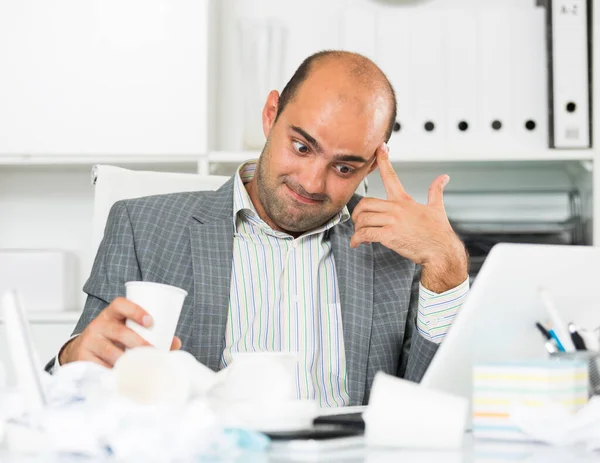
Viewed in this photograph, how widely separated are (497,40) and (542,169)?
17.7 inches

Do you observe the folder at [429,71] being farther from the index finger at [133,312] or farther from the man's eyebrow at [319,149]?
the index finger at [133,312]

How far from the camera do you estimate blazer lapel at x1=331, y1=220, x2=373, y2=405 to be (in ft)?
4.85

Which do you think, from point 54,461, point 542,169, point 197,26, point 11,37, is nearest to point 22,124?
point 11,37

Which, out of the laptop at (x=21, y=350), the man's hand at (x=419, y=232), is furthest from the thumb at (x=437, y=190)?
the laptop at (x=21, y=350)

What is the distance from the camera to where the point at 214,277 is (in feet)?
4.91

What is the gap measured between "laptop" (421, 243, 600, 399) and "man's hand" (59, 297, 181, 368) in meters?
0.29

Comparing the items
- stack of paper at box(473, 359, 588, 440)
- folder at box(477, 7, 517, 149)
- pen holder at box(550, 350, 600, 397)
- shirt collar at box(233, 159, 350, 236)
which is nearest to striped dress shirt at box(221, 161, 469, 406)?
shirt collar at box(233, 159, 350, 236)

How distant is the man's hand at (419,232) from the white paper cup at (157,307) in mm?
626

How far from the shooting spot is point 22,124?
7.22 feet

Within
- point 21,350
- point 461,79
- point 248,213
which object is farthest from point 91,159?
point 21,350

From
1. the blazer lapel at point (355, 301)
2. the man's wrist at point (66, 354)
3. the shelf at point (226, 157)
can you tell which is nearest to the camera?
the man's wrist at point (66, 354)

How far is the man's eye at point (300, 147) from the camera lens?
1533mm

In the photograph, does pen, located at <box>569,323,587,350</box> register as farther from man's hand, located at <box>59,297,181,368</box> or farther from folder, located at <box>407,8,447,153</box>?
folder, located at <box>407,8,447,153</box>

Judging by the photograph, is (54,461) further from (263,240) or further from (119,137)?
(119,137)
